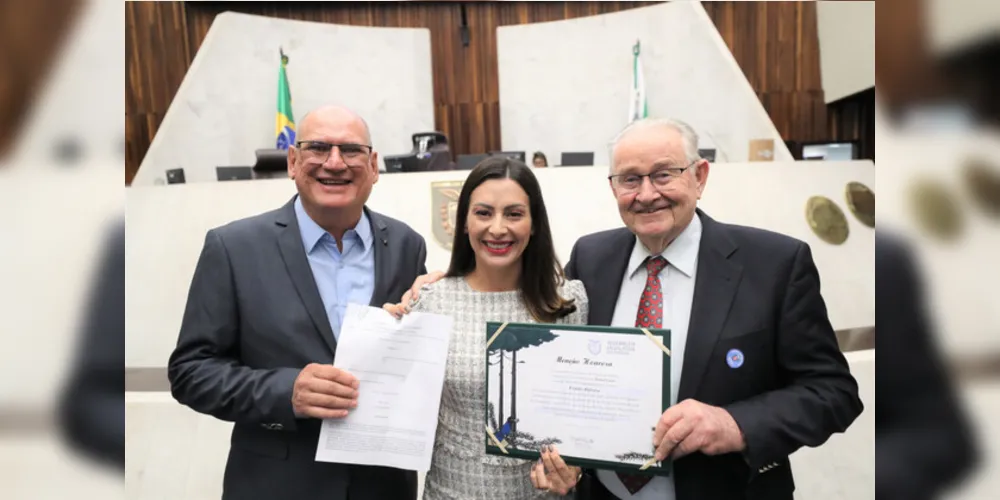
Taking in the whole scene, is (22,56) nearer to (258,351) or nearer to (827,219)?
(258,351)

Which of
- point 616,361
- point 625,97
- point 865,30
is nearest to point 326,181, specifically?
point 616,361

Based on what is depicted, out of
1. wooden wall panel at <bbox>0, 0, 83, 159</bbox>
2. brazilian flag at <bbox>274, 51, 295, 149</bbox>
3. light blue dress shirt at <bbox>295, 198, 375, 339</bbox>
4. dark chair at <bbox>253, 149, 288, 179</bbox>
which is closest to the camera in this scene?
wooden wall panel at <bbox>0, 0, 83, 159</bbox>

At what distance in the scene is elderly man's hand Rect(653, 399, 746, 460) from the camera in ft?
4.19

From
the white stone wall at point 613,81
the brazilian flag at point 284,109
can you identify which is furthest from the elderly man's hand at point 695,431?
the white stone wall at point 613,81

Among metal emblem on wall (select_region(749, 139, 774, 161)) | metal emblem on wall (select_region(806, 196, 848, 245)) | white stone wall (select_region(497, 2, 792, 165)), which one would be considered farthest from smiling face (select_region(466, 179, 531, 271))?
white stone wall (select_region(497, 2, 792, 165))

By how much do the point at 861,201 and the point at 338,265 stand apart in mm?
5312

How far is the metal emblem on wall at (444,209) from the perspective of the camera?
4.76 metres

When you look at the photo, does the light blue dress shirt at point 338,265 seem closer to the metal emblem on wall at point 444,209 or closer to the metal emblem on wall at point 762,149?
the metal emblem on wall at point 444,209

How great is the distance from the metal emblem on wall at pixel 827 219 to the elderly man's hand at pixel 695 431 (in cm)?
442

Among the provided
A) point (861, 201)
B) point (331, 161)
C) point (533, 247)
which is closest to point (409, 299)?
point (533, 247)

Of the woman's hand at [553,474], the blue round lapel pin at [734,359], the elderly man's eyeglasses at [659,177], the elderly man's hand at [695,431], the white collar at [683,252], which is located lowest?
the woman's hand at [553,474]

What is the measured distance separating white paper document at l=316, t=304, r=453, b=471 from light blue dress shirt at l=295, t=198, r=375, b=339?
0.29 m

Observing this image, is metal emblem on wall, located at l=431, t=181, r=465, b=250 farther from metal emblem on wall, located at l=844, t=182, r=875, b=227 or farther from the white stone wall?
the white stone wall

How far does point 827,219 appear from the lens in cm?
511
